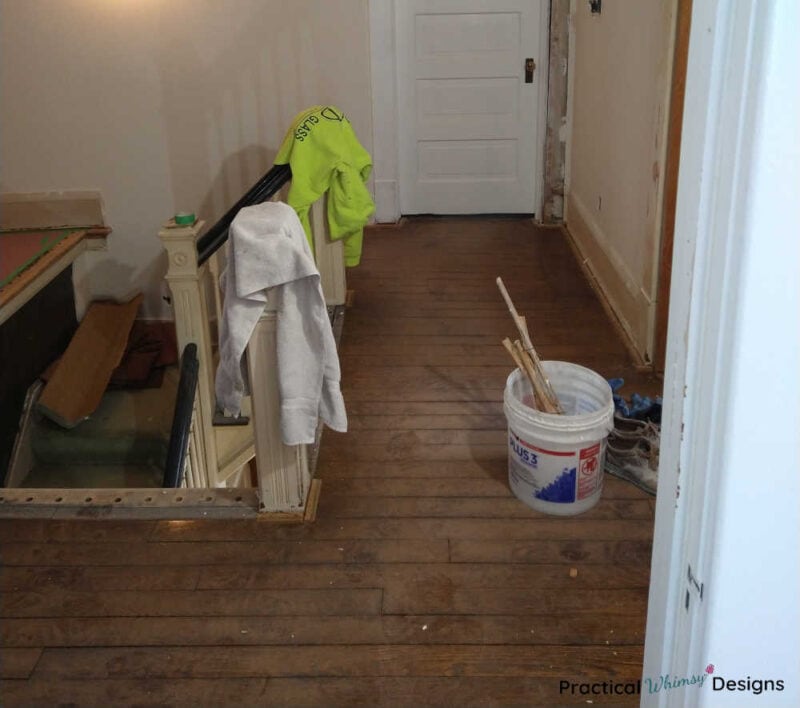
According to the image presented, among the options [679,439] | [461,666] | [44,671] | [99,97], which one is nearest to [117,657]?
[44,671]

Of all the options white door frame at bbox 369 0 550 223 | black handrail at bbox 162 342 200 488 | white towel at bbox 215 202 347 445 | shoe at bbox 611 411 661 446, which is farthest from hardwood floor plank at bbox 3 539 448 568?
white door frame at bbox 369 0 550 223

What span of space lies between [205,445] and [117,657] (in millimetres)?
1665

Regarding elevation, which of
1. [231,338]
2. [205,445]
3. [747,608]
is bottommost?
[205,445]

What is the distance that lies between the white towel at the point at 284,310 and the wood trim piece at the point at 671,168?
124cm

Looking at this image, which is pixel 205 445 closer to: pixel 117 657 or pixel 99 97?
pixel 117 657

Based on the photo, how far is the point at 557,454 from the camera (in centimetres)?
224

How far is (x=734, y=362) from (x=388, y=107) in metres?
4.62

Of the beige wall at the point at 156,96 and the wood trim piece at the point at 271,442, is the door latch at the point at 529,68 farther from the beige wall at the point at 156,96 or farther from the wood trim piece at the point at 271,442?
the wood trim piece at the point at 271,442

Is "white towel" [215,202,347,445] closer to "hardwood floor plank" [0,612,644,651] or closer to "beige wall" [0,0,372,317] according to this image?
"hardwood floor plank" [0,612,644,651]

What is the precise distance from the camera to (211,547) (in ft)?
7.27

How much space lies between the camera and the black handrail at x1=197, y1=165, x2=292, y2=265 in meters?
3.13

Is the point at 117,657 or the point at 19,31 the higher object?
the point at 19,31

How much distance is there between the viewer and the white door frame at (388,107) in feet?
16.0

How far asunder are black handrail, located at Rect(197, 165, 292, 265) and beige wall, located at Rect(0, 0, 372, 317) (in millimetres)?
1497
